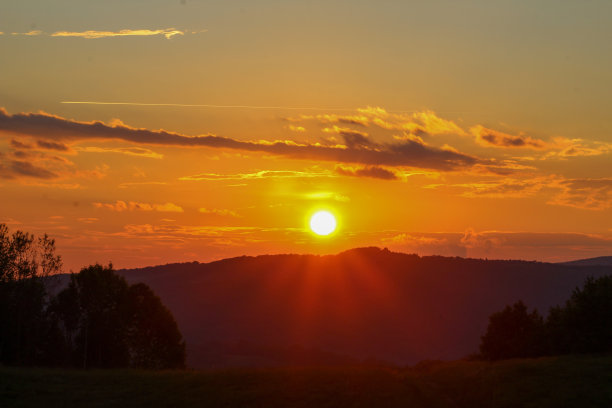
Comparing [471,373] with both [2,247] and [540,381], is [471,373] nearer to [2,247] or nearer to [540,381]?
[540,381]

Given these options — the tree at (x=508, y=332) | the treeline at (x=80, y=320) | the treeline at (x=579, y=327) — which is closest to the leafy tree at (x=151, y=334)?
the treeline at (x=80, y=320)

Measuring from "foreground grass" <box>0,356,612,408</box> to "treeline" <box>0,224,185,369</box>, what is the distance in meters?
32.5

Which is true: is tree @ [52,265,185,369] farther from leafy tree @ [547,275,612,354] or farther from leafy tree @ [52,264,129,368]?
leafy tree @ [547,275,612,354]

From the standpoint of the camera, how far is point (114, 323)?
8981cm

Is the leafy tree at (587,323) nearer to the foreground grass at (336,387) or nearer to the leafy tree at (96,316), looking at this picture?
the foreground grass at (336,387)

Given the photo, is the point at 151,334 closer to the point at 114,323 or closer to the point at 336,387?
the point at 114,323

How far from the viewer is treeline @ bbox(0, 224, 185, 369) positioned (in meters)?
85.6

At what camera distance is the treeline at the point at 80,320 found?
8562 cm

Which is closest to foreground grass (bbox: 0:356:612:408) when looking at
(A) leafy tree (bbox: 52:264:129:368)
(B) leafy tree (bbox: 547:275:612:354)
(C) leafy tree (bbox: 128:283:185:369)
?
(B) leafy tree (bbox: 547:275:612:354)

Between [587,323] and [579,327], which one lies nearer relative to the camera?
[587,323]

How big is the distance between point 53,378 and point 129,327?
38.8 m

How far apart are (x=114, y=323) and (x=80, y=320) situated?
623cm

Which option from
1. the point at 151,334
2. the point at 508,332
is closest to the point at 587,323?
the point at 508,332

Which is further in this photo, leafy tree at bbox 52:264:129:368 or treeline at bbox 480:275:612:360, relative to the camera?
leafy tree at bbox 52:264:129:368
